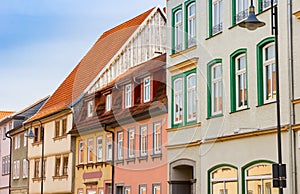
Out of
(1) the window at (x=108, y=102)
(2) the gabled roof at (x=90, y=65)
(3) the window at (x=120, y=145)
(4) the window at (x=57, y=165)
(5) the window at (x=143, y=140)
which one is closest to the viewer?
(5) the window at (x=143, y=140)

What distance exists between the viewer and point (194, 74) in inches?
1162

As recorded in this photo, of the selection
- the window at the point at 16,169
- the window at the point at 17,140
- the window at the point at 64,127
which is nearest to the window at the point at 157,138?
the window at the point at 64,127

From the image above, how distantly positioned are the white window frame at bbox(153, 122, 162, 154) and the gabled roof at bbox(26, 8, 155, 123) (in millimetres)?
12885

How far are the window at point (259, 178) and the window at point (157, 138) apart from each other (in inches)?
339

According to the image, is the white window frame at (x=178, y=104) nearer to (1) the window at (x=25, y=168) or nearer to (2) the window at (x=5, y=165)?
(1) the window at (x=25, y=168)

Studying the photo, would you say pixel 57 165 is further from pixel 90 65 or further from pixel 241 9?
pixel 241 9

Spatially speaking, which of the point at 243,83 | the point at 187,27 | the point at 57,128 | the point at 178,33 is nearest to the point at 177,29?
the point at 178,33

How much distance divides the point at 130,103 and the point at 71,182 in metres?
9.00

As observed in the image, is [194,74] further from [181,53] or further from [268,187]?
[268,187]

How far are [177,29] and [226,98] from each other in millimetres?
5927

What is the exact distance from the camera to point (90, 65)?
5041 cm

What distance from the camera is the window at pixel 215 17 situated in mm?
27925

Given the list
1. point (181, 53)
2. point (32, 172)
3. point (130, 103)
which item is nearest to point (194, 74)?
point (181, 53)

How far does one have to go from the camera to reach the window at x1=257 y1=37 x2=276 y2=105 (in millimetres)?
23812
